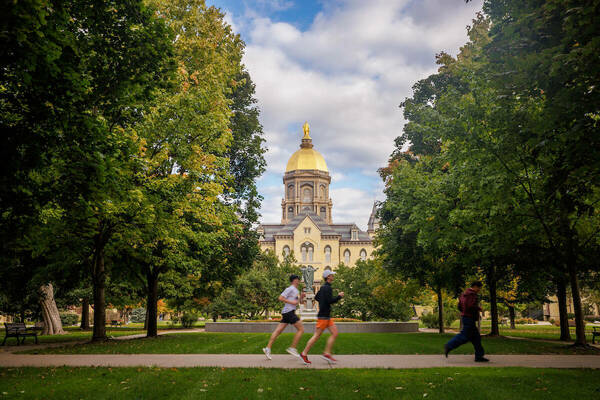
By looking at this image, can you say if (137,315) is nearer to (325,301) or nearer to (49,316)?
(49,316)

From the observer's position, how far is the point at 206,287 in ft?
91.9

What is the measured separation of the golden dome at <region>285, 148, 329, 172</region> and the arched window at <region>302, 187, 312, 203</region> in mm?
5507

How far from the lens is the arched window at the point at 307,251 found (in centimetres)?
9158

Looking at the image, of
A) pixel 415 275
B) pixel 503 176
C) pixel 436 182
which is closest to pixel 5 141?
pixel 503 176

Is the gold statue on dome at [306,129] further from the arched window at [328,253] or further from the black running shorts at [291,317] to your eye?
the black running shorts at [291,317]

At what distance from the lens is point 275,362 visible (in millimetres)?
10195

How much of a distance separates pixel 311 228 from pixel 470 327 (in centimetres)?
8206

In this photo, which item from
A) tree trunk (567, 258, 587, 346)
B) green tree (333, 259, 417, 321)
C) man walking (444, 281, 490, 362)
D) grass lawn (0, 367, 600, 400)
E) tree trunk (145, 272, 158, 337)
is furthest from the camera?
green tree (333, 259, 417, 321)

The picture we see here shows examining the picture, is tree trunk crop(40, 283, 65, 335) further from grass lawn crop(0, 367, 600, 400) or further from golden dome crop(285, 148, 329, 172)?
golden dome crop(285, 148, 329, 172)

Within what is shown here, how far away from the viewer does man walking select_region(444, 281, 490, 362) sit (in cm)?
1040

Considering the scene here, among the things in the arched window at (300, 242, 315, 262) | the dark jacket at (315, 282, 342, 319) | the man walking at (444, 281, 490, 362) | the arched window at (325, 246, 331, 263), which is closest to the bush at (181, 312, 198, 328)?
the dark jacket at (315, 282, 342, 319)

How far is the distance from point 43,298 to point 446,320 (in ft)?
94.2

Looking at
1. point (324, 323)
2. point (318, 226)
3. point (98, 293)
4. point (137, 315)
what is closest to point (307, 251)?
point (318, 226)

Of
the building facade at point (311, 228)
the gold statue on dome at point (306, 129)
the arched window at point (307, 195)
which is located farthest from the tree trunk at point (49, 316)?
the gold statue on dome at point (306, 129)
